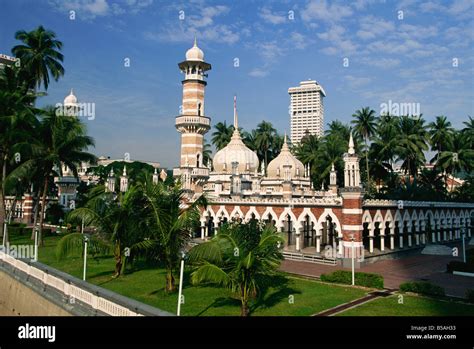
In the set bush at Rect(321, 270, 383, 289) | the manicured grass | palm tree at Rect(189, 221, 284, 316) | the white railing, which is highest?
palm tree at Rect(189, 221, 284, 316)

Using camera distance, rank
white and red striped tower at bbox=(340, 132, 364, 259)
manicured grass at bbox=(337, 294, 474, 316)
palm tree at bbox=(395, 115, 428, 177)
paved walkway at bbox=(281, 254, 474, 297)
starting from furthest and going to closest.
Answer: palm tree at bbox=(395, 115, 428, 177)
white and red striped tower at bbox=(340, 132, 364, 259)
paved walkway at bbox=(281, 254, 474, 297)
manicured grass at bbox=(337, 294, 474, 316)

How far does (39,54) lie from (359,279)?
37.7m

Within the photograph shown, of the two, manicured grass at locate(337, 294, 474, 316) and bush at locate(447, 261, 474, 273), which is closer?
manicured grass at locate(337, 294, 474, 316)

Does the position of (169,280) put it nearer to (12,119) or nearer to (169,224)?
(169,224)

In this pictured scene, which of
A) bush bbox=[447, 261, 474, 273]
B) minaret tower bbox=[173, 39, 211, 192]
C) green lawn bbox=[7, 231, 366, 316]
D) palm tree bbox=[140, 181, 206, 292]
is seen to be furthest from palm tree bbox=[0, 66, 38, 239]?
bush bbox=[447, 261, 474, 273]

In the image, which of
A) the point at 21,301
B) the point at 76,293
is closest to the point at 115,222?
the point at 21,301

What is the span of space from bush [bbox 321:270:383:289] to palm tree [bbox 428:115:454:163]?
43410 millimetres

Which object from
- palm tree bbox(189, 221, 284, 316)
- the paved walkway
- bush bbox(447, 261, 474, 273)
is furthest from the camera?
bush bbox(447, 261, 474, 273)

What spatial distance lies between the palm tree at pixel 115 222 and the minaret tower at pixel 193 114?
29511mm

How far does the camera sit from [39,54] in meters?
40.5

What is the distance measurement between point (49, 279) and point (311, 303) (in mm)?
9966

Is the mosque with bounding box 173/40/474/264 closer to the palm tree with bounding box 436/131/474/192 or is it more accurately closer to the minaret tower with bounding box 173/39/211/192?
the minaret tower with bounding box 173/39/211/192

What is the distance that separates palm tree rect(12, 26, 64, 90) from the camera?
4047cm
